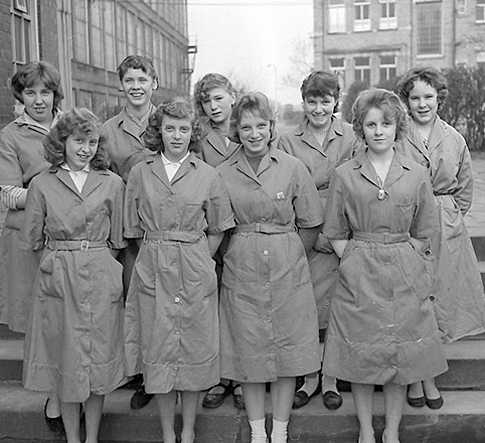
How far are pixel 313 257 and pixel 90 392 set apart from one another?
1418mm

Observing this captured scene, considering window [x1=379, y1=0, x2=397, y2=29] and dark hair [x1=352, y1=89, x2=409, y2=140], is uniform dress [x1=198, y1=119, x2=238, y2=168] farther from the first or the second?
window [x1=379, y1=0, x2=397, y2=29]

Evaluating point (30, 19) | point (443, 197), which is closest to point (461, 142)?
point (443, 197)

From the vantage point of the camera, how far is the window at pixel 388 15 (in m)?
39.0

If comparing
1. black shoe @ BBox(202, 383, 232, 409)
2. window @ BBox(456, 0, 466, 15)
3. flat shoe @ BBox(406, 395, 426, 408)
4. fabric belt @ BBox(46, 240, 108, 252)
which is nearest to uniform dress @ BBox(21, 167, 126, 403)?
fabric belt @ BBox(46, 240, 108, 252)

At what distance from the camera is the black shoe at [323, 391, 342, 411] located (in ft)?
12.9

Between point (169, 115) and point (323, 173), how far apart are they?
96 centimetres

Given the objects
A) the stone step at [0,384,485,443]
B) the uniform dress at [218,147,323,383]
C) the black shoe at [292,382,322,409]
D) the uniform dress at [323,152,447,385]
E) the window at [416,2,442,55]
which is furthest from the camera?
the window at [416,2,442,55]

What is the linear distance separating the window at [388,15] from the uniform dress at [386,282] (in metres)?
37.7

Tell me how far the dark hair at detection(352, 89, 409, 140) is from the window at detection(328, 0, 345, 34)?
37507 millimetres

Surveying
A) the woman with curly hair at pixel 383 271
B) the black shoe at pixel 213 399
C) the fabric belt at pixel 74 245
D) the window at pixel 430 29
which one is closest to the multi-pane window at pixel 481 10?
the window at pixel 430 29

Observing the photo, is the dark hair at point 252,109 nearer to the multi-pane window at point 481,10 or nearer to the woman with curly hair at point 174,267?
the woman with curly hair at point 174,267

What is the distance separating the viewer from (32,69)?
3994 millimetres

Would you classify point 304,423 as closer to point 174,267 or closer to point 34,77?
point 174,267

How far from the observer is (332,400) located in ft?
12.9
